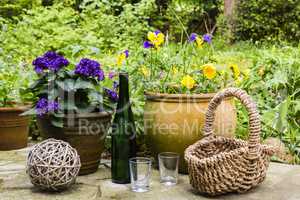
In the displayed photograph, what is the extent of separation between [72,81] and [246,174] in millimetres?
827

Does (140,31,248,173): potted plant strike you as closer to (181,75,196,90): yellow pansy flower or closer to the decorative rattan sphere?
(181,75,196,90): yellow pansy flower

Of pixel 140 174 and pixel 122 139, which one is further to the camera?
pixel 122 139

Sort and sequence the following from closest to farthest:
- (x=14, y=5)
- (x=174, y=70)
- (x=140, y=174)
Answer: (x=140, y=174) < (x=174, y=70) < (x=14, y=5)

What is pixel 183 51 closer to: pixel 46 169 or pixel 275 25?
pixel 46 169

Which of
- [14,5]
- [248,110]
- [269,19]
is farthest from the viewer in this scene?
[269,19]

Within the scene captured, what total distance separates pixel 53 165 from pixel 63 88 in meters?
0.34

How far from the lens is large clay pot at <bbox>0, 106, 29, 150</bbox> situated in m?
2.56

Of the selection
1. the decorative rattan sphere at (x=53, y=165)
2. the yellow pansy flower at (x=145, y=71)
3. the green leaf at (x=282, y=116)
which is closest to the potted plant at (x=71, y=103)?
the decorative rattan sphere at (x=53, y=165)

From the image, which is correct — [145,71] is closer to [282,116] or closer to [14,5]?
[282,116]

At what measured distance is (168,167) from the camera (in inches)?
76.5

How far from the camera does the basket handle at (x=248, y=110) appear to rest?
5.70 feet

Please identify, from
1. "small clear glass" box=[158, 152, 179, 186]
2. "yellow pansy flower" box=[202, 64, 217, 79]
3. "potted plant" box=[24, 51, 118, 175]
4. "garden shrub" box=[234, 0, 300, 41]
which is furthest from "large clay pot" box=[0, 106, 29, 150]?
"garden shrub" box=[234, 0, 300, 41]

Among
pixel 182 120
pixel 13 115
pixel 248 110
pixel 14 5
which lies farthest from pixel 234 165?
pixel 14 5

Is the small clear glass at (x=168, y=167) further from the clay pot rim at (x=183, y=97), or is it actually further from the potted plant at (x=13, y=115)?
the potted plant at (x=13, y=115)
